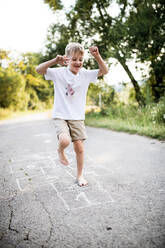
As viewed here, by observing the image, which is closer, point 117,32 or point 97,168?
point 97,168

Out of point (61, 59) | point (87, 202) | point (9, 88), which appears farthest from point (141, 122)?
point (9, 88)

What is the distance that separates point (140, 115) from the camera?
25.2 ft

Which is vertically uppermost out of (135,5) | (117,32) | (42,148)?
(135,5)

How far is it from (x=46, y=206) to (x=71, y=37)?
966cm

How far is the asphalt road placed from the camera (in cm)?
176

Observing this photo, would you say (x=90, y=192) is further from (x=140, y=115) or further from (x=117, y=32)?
(x=117, y=32)

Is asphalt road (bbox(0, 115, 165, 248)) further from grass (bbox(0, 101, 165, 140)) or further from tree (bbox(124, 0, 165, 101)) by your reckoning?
tree (bbox(124, 0, 165, 101))

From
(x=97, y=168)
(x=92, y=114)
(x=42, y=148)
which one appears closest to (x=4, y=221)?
(x=97, y=168)

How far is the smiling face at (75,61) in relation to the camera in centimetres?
274

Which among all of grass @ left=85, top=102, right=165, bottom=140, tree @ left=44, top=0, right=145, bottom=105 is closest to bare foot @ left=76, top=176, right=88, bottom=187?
grass @ left=85, top=102, right=165, bottom=140

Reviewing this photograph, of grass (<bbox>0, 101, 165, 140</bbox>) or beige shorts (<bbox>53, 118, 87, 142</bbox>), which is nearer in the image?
beige shorts (<bbox>53, 118, 87, 142</bbox>)

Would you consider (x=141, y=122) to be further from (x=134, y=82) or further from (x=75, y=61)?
(x=75, y=61)

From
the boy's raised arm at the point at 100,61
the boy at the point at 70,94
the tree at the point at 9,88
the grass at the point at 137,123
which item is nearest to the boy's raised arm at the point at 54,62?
the boy at the point at 70,94

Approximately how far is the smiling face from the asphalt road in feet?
4.71
